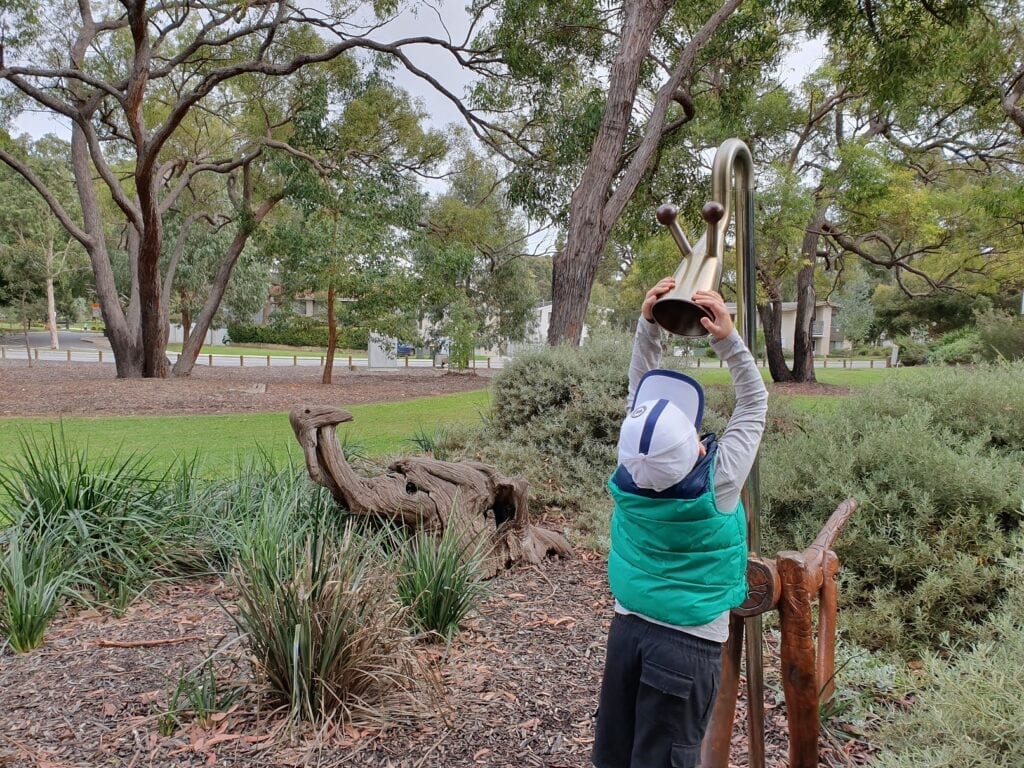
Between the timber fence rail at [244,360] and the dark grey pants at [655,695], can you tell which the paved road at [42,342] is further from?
the dark grey pants at [655,695]

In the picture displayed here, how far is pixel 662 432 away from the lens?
59.4 inches

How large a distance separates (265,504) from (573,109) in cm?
930

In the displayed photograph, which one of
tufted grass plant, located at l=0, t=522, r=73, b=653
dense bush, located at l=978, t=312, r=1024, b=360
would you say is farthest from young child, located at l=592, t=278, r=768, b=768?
dense bush, located at l=978, t=312, r=1024, b=360

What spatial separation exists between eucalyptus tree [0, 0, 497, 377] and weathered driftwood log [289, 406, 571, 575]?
9.69 m

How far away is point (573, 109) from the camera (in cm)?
1096

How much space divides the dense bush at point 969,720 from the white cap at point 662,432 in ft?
3.63

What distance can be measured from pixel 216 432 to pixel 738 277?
9159 mm

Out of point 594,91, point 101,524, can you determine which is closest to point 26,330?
point 594,91

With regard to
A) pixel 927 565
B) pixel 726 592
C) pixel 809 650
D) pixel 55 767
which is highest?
pixel 726 592

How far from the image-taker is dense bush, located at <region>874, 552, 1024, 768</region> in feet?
5.86

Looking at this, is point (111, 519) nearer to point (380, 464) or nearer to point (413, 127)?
point (380, 464)

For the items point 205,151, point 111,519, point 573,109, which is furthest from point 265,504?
point 205,151

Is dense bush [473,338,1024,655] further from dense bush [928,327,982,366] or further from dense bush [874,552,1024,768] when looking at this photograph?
dense bush [928,327,982,366]

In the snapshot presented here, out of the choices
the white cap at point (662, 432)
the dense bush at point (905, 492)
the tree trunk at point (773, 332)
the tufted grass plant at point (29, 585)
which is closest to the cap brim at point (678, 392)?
the white cap at point (662, 432)
